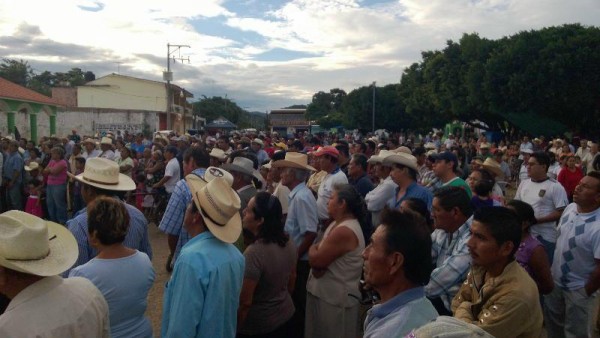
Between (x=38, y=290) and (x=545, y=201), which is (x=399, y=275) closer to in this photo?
(x=38, y=290)

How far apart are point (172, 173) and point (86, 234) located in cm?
597

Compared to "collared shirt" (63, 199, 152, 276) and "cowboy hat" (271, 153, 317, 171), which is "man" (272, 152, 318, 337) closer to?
"cowboy hat" (271, 153, 317, 171)

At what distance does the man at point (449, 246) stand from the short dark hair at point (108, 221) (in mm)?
1888

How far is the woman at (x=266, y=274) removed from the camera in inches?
136

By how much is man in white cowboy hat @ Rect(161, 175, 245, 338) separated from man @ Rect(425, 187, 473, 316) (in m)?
1.23

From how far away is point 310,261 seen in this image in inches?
155

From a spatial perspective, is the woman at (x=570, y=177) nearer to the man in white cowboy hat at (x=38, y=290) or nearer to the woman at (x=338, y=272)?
the woman at (x=338, y=272)

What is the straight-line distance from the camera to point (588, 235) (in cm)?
403

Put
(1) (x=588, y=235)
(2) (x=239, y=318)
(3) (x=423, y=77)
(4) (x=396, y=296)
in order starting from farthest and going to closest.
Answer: (3) (x=423, y=77)
(1) (x=588, y=235)
(2) (x=239, y=318)
(4) (x=396, y=296)

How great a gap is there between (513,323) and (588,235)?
2021 millimetres

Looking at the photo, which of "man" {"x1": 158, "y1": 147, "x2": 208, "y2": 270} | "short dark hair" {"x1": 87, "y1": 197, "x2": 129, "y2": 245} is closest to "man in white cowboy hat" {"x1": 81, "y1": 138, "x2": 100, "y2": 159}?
"man" {"x1": 158, "y1": 147, "x2": 208, "y2": 270}

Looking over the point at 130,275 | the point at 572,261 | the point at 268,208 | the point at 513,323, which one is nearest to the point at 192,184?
the point at 268,208

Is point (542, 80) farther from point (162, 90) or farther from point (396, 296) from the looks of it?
point (162, 90)

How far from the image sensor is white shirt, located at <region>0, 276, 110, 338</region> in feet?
6.75
